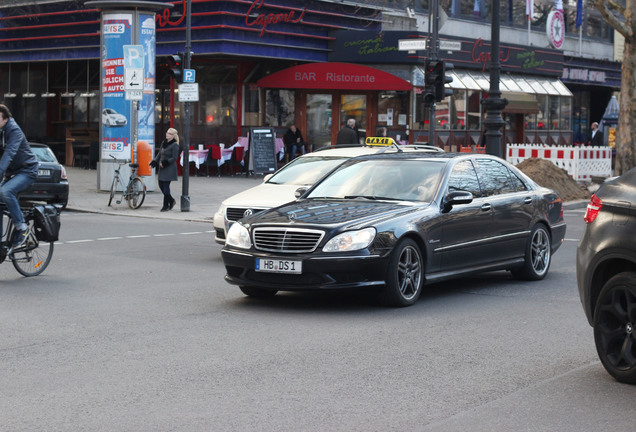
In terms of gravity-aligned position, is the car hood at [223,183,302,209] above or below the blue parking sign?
below

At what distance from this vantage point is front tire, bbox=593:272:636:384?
6438 millimetres

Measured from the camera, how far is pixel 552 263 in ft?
44.6

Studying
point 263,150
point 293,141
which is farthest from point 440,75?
point 293,141

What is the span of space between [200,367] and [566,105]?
40771 millimetres

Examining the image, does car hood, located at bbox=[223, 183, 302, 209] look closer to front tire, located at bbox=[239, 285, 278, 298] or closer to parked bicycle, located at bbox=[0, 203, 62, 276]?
parked bicycle, located at bbox=[0, 203, 62, 276]

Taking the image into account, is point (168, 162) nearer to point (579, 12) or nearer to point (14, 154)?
point (14, 154)

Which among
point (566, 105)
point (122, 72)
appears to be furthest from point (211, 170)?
point (566, 105)

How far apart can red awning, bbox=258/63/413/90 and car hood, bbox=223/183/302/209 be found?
783 inches

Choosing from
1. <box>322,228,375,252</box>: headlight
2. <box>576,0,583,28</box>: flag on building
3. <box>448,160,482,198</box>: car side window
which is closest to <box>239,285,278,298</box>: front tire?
<box>322,228,375,252</box>: headlight

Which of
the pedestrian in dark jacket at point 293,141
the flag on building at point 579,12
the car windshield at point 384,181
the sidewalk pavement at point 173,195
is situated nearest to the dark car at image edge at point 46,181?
the sidewalk pavement at point 173,195

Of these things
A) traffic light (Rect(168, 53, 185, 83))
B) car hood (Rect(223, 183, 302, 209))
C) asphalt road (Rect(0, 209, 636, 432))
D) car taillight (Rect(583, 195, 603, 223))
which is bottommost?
asphalt road (Rect(0, 209, 636, 432))

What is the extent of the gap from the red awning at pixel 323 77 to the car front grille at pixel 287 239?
80.4ft

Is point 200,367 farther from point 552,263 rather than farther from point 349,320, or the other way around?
point 552,263

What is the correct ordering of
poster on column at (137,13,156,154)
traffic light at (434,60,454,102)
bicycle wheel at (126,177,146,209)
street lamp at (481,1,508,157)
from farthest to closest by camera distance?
poster on column at (137,13,156,154)
traffic light at (434,60,454,102)
street lamp at (481,1,508,157)
bicycle wheel at (126,177,146,209)
